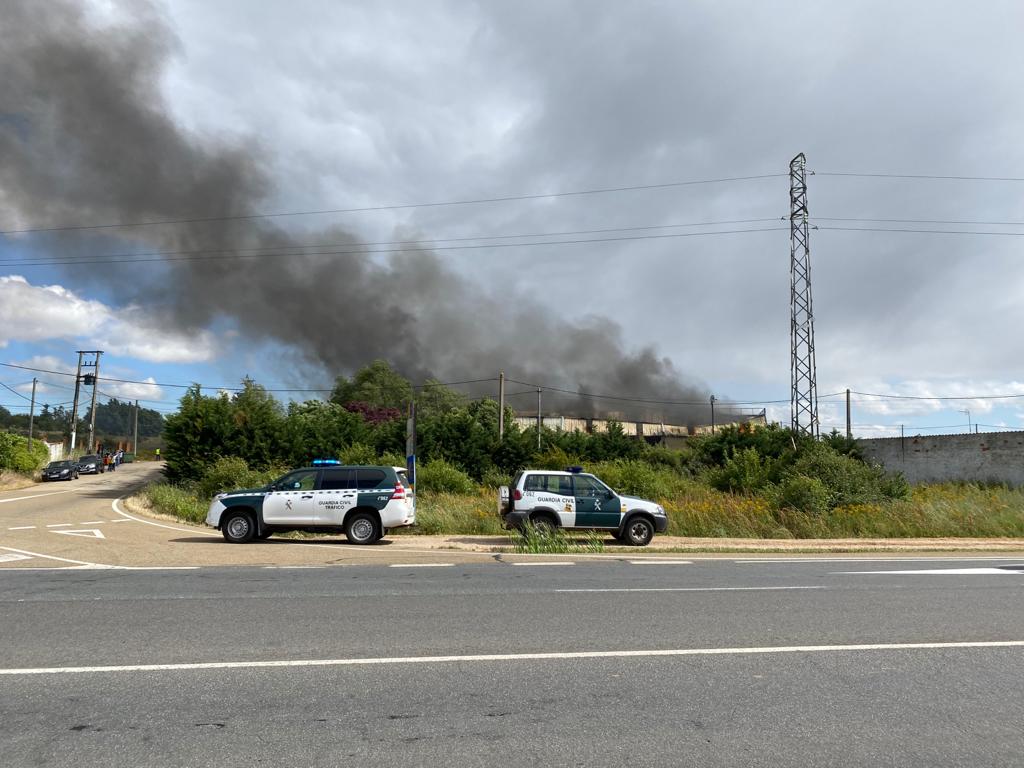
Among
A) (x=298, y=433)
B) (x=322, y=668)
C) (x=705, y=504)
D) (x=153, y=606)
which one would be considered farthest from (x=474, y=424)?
(x=322, y=668)

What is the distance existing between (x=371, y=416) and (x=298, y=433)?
34.7 m

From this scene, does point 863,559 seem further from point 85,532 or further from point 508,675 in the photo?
point 85,532

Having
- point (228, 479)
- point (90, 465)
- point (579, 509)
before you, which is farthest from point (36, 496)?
point (579, 509)

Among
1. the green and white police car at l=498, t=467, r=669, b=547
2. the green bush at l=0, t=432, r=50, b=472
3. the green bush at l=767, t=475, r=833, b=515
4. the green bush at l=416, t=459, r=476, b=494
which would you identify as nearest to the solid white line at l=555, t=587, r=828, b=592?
the green and white police car at l=498, t=467, r=669, b=547

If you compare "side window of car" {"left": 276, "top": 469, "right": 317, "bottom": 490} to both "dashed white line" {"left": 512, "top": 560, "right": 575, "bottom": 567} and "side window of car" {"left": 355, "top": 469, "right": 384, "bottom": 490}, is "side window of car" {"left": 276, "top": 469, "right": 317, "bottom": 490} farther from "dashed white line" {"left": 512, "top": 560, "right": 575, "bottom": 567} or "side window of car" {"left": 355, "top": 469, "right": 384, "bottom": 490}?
"dashed white line" {"left": 512, "top": 560, "right": 575, "bottom": 567}

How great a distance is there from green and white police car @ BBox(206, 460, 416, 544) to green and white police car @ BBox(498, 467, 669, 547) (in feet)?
8.12

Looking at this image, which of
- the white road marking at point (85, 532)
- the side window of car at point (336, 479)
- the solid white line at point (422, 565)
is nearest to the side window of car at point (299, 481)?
the side window of car at point (336, 479)

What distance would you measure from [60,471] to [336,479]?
3804 centimetres

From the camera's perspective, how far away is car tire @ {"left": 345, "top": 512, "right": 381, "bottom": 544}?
1576 cm

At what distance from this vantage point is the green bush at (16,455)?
4272cm

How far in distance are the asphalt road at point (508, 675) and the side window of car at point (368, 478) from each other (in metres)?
6.28

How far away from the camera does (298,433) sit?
1308 inches

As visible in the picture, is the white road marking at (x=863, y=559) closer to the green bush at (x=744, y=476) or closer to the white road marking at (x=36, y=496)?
the green bush at (x=744, y=476)

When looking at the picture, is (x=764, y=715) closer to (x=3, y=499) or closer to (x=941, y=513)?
(x=941, y=513)
